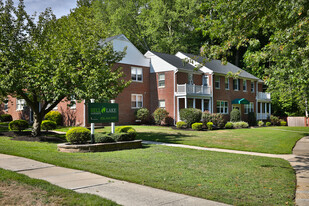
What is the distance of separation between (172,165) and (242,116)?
28974 mm

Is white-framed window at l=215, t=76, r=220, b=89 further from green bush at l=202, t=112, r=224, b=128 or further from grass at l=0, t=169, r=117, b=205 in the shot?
grass at l=0, t=169, r=117, b=205

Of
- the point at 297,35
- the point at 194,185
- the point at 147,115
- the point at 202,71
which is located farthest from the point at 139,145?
the point at 202,71

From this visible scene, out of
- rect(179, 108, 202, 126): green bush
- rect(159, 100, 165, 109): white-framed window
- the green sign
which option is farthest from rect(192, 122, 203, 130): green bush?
the green sign

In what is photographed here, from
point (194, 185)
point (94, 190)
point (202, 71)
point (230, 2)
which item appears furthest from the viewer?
point (202, 71)

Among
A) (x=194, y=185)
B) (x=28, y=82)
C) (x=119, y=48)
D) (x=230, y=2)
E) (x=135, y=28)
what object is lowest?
(x=194, y=185)

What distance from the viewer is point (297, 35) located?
890 cm

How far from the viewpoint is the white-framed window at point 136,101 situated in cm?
2961

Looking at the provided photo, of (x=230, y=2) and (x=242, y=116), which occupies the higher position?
(x=230, y=2)

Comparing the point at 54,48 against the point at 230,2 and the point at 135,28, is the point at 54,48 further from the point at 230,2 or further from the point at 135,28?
the point at 135,28

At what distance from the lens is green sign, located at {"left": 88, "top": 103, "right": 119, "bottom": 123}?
500 inches

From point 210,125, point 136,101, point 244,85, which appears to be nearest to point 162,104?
point 136,101

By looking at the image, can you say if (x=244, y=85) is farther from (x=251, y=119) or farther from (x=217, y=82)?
(x=217, y=82)

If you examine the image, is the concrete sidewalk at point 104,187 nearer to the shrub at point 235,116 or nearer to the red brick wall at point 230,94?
the red brick wall at point 230,94

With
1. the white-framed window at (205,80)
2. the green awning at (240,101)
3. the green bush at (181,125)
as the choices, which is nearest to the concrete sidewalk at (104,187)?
the green bush at (181,125)
